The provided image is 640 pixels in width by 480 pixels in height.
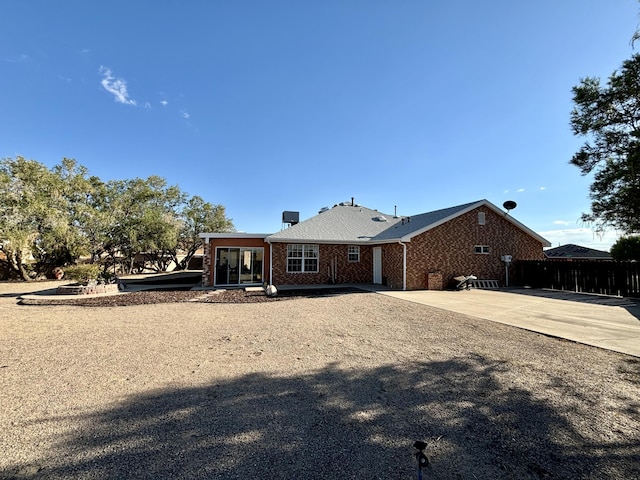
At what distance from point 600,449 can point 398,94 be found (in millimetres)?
12830

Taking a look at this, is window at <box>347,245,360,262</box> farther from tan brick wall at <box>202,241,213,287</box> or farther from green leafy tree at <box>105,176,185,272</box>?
green leafy tree at <box>105,176,185,272</box>

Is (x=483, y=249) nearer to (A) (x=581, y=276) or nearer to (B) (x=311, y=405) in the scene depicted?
(A) (x=581, y=276)

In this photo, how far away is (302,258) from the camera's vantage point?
661 inches

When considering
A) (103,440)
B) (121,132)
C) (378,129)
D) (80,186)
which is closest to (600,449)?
(103,440)

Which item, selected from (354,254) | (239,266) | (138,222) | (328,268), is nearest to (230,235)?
(239,266)

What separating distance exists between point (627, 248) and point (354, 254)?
16969mm

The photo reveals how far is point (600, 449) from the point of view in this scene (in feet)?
8.32

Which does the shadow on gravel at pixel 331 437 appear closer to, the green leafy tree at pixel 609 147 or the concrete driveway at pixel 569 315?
the concrete driveway at pixel 569 315

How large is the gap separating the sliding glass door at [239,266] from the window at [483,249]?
40.3ft

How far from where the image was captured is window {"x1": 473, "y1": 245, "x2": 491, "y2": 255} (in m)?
16.4

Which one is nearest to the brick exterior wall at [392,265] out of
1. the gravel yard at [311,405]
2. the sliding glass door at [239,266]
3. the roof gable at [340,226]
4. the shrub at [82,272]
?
the roof gable at [340,226]

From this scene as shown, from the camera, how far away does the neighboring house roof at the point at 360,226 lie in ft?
51.6

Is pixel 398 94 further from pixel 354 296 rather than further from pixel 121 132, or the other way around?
pixel 121 132

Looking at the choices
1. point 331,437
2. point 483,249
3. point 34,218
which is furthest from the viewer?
point 34,218
